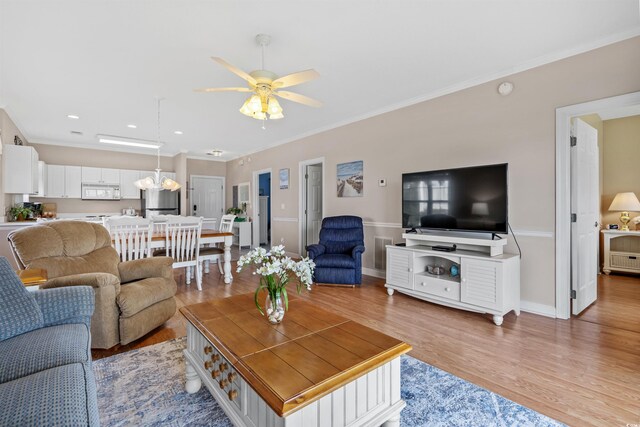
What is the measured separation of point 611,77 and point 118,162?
9056 millimetres

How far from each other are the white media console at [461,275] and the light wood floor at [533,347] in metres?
0.15

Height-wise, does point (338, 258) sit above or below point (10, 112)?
below

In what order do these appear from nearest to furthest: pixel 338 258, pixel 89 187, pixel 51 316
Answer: pixel 51 316
pixel 338 258
pixel 89 187

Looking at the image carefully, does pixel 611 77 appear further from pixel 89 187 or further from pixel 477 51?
pixel 89 187

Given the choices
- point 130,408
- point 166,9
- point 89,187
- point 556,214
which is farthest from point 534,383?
point 89,187

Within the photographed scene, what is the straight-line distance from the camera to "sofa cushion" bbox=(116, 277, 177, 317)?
2361 mm

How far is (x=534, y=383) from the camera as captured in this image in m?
1.90

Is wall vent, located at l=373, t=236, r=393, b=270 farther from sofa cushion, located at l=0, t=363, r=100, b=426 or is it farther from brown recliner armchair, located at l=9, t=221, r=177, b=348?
sofa cushion, located at l=0, t=363, r=100, b=426

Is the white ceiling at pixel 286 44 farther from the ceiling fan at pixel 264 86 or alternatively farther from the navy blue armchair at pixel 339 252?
the navy blue armchair at pixel 339 252

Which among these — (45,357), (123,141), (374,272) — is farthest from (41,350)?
(123,141)

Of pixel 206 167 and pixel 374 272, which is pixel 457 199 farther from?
pixel 206 167

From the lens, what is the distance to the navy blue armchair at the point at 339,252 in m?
4.13

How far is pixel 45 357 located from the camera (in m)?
1.26

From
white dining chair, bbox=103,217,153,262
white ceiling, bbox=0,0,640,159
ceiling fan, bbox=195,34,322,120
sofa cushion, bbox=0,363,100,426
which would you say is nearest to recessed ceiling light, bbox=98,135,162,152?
white ceiling, bbox=0,0,640,159
